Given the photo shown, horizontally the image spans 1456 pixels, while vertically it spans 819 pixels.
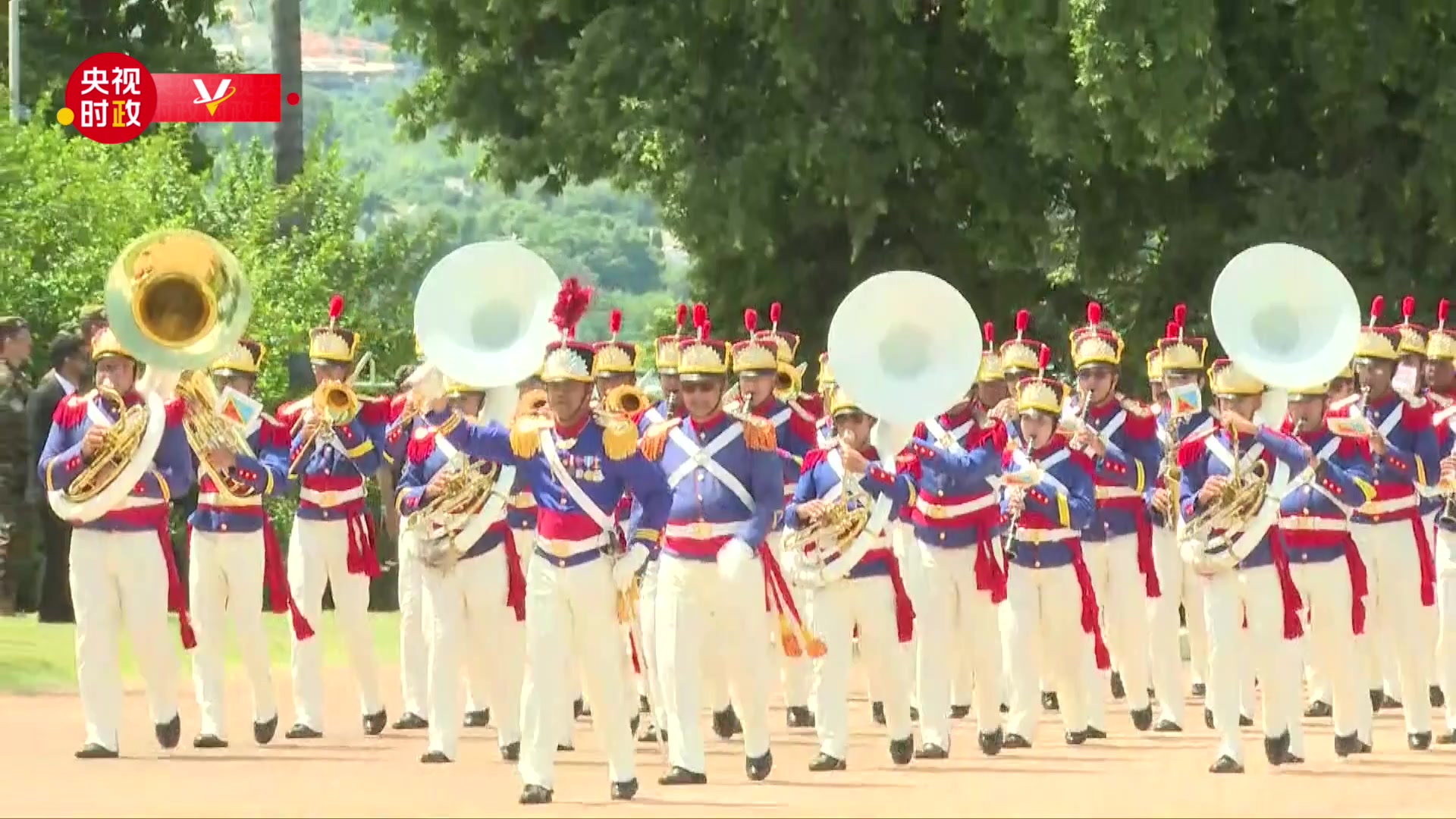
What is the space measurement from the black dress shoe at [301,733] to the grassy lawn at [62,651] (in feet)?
1.60

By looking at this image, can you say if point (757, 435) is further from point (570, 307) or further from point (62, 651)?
point (62, 651)

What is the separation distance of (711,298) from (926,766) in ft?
46.7

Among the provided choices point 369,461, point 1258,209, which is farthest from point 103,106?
point 369,461

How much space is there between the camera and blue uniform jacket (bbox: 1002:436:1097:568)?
730 inches

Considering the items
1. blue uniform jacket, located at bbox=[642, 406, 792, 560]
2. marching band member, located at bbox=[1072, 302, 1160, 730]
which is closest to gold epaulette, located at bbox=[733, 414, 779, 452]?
blue uniform jacket, located at bbox=[642, 406, 792, 560]

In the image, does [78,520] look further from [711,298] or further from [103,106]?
[103,106]

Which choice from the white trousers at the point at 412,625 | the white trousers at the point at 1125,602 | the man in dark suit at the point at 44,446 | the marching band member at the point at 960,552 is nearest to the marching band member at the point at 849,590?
the marching band member at the point at 960,552

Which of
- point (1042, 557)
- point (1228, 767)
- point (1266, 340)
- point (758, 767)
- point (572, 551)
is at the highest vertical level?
point (1266, 340)

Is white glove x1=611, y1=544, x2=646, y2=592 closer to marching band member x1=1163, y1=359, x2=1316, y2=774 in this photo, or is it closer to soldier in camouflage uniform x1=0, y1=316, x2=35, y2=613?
marching band member x1=1163, y1=359, x2=1316, y2=774

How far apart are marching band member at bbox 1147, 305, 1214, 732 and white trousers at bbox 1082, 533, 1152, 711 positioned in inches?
4.0

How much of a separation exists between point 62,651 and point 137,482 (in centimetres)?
550

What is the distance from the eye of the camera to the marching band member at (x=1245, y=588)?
1709 cm

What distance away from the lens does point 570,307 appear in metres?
15.5

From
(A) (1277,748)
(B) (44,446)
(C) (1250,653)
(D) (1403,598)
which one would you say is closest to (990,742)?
(C) (1250,653)
